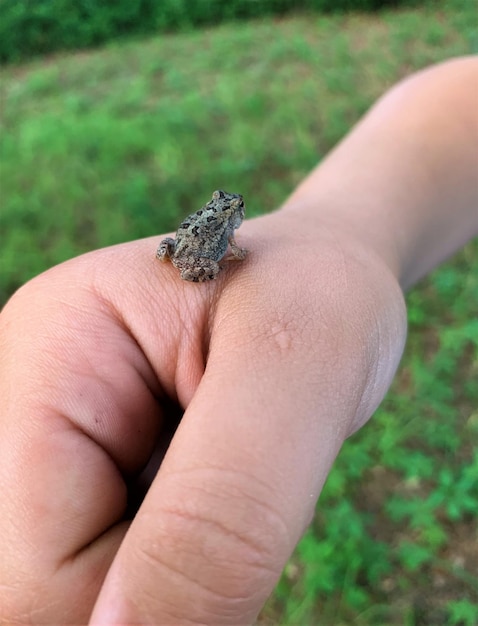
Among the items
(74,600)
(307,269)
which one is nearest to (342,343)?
(307,269)

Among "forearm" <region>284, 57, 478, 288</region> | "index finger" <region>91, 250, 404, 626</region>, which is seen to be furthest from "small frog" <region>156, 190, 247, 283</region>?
"index finger" <region>91, 250, 404, 626</region>

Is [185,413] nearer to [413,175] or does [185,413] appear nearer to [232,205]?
[232,205]

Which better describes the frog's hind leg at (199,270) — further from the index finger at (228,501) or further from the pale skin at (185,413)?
the index finger at (228,501)

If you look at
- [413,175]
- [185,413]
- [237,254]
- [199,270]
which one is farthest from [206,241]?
[413,175]

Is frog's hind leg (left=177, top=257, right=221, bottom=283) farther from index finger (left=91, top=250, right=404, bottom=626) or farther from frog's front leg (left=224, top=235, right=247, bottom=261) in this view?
index finger (left=91, top=250, right=404, bottom=626)

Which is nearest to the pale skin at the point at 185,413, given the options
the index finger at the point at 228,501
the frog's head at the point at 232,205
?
the index finger at the point at 228,501

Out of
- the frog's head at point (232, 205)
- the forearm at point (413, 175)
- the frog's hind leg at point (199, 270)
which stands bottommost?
the forearm at point (413, 175)

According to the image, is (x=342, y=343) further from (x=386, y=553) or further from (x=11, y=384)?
(x=386, y=553)
